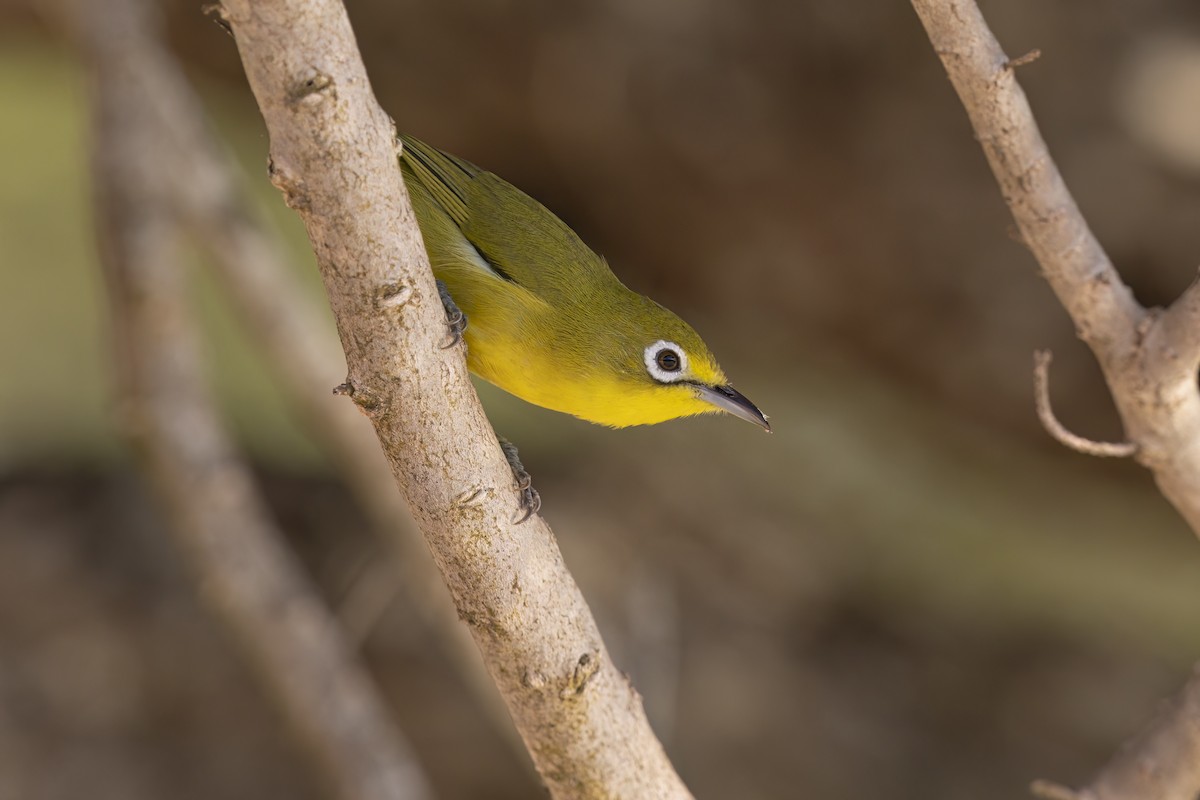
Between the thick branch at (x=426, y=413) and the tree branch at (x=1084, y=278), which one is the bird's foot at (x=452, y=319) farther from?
the tree branch at (x=1084, y=278)

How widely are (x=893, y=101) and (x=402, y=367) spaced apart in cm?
421

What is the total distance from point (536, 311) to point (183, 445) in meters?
3.04

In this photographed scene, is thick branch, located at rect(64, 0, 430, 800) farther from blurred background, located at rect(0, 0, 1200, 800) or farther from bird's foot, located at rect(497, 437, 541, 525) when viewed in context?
bird's foot, located at rect(497, 437, 541, 525)

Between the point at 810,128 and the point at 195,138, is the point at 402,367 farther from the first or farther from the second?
the point at 810,128

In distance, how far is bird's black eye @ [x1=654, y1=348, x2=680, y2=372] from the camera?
2.93 meters

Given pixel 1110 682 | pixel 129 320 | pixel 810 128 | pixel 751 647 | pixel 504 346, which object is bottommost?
pixel 751 647

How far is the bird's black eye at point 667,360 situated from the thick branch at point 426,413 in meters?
0.61

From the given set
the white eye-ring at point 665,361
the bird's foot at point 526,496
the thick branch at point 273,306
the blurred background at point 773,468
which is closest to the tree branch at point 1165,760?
the white eye-ring at point 665,361

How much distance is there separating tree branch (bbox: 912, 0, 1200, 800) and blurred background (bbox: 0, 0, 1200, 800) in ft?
8.57

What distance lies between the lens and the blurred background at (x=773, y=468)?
566 centimetres

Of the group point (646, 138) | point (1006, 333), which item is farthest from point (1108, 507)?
point (646, 138)

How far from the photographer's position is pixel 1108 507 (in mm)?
6625

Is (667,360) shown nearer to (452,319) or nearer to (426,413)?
(452,319)

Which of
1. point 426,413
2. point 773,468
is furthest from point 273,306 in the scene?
point 773,468
